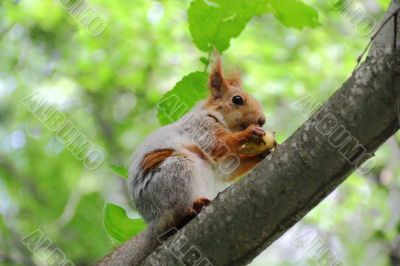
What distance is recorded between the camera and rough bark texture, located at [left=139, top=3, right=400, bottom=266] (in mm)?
1827

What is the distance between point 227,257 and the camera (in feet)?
7.11

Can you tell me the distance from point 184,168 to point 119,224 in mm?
428

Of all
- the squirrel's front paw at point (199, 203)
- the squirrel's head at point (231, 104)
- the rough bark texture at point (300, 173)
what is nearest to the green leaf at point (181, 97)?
the squirrel's front paw at point (199, 203)

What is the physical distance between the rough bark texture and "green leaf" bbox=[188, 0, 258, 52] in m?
1.06

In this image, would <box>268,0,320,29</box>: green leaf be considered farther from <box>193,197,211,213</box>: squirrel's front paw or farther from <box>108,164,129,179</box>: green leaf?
<box>108,164,129,179</box>: green leaf

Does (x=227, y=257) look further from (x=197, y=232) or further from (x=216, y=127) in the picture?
A: (x=216, y=127)

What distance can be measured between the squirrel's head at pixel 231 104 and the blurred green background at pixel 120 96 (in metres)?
3.63

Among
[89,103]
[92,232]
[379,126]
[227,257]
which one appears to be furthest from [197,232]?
[89,103]

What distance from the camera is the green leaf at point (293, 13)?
2.91 meters

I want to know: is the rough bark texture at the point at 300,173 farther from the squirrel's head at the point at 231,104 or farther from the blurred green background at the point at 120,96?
the blurred green background at the point at 120,96

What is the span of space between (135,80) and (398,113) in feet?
25.9

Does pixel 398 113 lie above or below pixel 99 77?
below

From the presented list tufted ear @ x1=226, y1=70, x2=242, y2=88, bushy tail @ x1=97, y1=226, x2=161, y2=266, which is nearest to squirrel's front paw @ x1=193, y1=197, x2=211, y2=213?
bushy tail @ x1=97, y1=226, x2=161, y2=266

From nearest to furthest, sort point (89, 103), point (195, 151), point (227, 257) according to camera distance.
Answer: point (227, 257)
point (195, 151)
point (89, 103)
